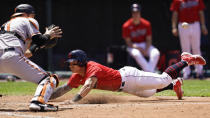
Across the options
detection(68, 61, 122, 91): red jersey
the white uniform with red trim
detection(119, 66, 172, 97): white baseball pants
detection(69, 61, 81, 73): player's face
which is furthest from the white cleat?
detection(119, 66, 172, 97): white baseball pants

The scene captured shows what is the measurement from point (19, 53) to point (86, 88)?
105cm

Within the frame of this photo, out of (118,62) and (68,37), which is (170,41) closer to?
(118,62)

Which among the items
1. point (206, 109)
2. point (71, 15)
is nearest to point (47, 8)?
point (71, 15)

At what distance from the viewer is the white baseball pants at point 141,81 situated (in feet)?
22.3

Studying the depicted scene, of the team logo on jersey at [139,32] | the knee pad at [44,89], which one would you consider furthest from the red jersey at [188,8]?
the knee pad at [44,89]

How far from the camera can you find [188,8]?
38.1ft

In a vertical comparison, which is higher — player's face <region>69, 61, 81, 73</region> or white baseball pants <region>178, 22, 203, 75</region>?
white baseball pants <region>178, 22, 203, 75</region>

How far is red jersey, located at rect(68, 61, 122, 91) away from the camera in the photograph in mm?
6357

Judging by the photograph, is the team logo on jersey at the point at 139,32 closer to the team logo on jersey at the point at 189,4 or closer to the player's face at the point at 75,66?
the team logo on jersey at the point at 189,4

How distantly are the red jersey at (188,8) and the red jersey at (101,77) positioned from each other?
17.2 ft

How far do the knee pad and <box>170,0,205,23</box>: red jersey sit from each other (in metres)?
6.59

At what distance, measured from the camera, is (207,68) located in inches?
548

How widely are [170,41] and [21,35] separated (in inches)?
Answer: 370

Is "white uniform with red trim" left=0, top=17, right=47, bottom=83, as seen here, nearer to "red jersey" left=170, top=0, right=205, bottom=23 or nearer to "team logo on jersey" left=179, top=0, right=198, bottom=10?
"red jersey" left=170, top=0, right=205, bottom=23
